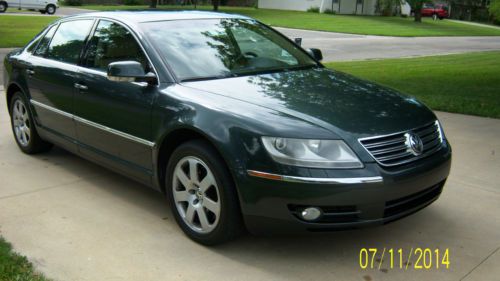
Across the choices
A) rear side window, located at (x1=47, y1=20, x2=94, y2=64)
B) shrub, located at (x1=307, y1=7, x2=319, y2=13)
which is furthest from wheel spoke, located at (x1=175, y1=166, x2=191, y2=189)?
shrub, located at (x1=307, y1=7, x2=319, y2=13)

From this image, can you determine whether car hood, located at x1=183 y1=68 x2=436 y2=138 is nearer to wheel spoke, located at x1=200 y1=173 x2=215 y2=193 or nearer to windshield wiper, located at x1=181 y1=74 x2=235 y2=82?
windshield wiper, located at x1=181 y1=74 x2=235 y2=82

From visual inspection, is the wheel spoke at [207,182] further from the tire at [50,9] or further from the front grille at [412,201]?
the tire at [50,9]

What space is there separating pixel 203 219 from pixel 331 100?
122 cm

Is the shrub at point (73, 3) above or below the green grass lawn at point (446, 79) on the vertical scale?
below

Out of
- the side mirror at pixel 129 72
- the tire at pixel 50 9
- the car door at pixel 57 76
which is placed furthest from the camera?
the tire at pixel 50 9

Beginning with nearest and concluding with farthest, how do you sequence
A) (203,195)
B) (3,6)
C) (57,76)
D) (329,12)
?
(203,195) < (57,76) < (3,6) < (329,12)

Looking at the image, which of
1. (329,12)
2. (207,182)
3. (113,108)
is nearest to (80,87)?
(113,108)

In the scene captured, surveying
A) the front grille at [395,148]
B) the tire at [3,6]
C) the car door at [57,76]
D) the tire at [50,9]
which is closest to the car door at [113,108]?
the car door at [57,76]

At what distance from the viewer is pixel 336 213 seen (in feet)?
11.2

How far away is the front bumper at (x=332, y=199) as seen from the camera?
3.31 meters

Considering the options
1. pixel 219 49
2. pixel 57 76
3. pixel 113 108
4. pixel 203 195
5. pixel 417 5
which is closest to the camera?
pixel 203 195

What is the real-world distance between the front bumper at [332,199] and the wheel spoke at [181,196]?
23.4 inches

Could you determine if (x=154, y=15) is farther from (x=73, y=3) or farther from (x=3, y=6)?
(x=73, y=3)

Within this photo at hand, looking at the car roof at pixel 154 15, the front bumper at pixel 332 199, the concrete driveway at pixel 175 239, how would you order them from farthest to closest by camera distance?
the car roof at pixel 154 15 < the concrete driveway at pixel 175 239 < the front bumper at pixel 332 199
